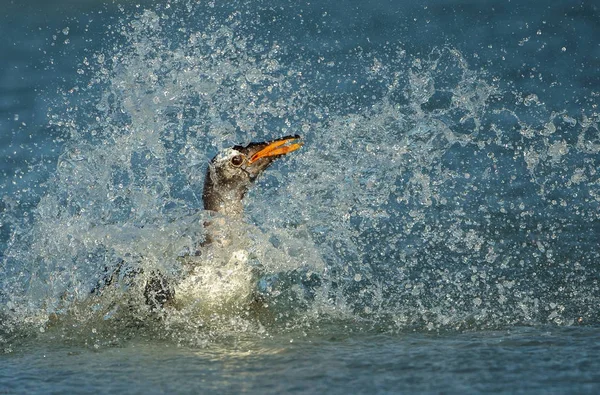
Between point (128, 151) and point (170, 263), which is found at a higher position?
point (128, 151)

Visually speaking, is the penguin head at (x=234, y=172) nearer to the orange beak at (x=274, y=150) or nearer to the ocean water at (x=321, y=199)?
the orange beak at (x=274, y=150)

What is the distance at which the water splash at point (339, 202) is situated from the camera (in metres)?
5.61

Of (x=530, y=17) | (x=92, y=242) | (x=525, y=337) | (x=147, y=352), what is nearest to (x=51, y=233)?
(x=92, y=242)

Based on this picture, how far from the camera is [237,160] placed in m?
5.88

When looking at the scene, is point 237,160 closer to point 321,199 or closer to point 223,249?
point 223,249

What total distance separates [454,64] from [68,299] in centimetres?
521

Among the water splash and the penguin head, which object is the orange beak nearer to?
the penguin head

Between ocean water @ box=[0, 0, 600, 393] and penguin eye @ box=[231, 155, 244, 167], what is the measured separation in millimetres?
429

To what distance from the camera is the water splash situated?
5609 mm

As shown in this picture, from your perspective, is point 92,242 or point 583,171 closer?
point 92,242

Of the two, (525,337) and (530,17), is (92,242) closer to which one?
(525,337)

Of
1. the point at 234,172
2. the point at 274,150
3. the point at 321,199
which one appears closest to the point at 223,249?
the point at 234,172

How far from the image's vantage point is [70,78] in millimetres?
10203

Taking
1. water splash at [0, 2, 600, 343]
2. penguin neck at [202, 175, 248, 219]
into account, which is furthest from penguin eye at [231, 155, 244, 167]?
water splash at [0, 2, 600, 343]
